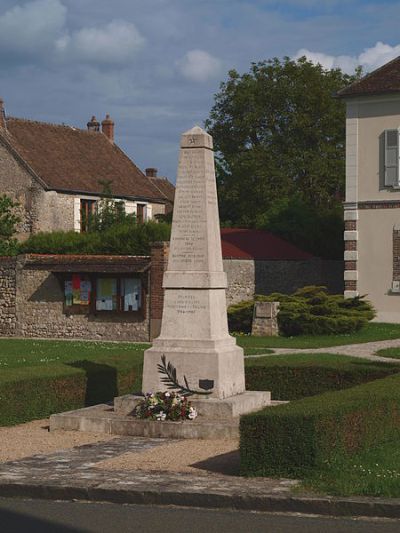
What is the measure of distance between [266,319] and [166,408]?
1748cm

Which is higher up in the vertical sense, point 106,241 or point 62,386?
point 106,241

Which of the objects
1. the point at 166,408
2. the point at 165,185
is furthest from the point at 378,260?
the point at 165,185

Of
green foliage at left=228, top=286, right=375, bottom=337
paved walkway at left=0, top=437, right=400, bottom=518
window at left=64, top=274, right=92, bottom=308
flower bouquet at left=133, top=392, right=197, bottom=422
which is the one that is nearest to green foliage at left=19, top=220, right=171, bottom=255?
window at left=64, top=274, right=92, bottom=308

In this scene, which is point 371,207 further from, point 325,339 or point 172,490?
point 172,490

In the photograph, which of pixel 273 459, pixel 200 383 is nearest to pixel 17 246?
pixel 200 383

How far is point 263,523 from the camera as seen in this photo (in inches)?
343

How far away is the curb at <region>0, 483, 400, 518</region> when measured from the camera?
348 inches

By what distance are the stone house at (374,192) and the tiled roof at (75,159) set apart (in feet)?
46.2

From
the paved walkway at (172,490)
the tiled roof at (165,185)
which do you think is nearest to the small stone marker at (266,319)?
the paved walkway at (172,490)

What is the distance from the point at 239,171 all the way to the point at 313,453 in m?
41.2

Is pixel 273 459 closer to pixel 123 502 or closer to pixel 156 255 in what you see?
pixel 123 502

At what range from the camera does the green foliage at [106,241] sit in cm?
3353

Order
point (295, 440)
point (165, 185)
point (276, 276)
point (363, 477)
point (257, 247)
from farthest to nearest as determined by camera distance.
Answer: point (165, 185)
point (257, 247)
point (276, 276)
point (295, 440)
point (363, 477)

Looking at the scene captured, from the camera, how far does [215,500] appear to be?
9.27 meters
